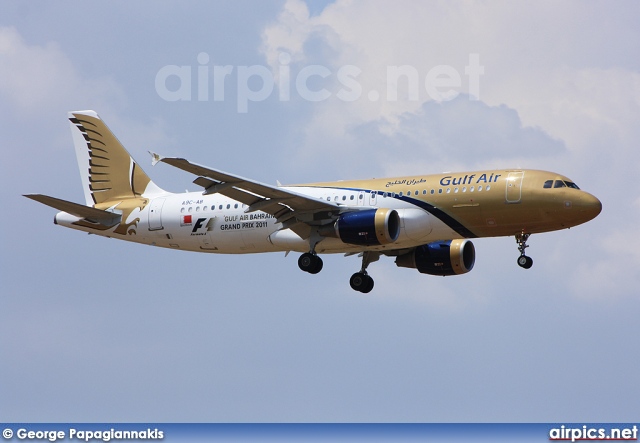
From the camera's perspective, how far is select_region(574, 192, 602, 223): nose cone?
5041cm

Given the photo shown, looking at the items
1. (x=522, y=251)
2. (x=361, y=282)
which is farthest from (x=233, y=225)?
(x=522, y=251)

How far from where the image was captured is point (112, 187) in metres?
61.8

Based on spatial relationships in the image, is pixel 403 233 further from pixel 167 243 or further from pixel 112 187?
pixel 112 187

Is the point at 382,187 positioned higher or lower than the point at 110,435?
higher

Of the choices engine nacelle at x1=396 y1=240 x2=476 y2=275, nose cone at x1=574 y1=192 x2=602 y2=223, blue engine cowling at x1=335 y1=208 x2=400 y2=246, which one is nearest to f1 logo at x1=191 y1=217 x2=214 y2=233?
blue engine cowling at x1=335 y1=208 x2=400 y2=246

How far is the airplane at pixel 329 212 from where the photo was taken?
50656 mm

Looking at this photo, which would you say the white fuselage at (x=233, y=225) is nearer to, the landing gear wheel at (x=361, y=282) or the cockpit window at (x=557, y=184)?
the landing gear wheel at (x=361, y=282)

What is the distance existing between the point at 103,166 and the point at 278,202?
522 inches

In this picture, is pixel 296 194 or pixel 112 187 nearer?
pixel 296 194

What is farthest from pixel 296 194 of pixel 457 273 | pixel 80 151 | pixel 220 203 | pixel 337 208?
pixel 80 151

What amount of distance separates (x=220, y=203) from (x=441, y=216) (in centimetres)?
1107

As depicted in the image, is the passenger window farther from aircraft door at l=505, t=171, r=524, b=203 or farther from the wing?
the wing

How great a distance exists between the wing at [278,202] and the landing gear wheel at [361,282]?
4.50m

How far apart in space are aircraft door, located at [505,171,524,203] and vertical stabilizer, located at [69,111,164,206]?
18647 mm
